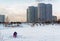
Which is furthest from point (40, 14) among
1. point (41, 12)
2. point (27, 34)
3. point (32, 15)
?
point (27, 34)

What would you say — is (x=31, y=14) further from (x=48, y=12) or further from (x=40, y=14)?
(x=48, y=12)

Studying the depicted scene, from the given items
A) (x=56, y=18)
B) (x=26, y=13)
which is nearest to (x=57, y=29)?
(x=56, y=18)

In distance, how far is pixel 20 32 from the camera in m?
3.92

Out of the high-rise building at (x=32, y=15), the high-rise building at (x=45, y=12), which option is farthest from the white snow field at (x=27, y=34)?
the high-rise building at (x=45, y=12)

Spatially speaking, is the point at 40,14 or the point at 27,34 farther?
the point at 27,34

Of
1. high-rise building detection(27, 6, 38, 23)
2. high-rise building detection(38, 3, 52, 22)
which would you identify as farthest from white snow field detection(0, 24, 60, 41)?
high-rise building detection(38, 3, 52, 22)

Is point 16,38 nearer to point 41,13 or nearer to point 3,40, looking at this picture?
point 3,40

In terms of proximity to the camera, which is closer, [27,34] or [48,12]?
[48,12]

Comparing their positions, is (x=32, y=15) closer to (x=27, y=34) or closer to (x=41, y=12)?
(x=41, y=12)

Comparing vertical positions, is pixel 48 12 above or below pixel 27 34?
above

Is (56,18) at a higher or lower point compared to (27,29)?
higher

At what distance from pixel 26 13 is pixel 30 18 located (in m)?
0.14

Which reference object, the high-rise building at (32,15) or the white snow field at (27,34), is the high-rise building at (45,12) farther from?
the white snow field at (27,34)

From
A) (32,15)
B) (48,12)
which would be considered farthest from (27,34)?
(48,12)
